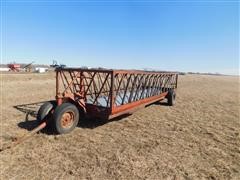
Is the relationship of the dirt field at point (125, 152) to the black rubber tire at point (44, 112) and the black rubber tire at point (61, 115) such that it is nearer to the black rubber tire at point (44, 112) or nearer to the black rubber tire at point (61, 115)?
the black rubber tire at point (61, 115)

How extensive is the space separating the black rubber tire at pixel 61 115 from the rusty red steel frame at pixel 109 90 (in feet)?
1.10

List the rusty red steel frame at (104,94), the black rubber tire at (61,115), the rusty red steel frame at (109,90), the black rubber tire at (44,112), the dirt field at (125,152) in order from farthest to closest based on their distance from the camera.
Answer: the rusty red steel frame at (109,90) < the rusty red steel frame at (104,94) < the black rubber tire at (44,112) < the black rubber tire at (61,115) < the dirt field at (125,152)

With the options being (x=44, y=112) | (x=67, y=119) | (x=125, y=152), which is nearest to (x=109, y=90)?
(x=67, y=119)

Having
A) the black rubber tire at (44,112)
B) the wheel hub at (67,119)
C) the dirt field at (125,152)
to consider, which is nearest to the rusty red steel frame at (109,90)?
the black rubber tire at (44,112)

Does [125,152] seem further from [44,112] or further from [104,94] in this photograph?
[104,94]

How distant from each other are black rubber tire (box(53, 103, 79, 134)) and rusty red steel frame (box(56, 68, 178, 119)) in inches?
13.2

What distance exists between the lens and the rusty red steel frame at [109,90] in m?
5.63

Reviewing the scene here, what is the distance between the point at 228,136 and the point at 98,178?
4.27 metres

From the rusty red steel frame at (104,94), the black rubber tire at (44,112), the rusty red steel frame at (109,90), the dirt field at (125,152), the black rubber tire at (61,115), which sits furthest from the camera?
the rusty red steel frame at (109,90)

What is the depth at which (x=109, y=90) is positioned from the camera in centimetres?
663

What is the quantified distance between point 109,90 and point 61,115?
2035 mm

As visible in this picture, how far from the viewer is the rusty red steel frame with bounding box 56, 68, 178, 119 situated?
18.5ft

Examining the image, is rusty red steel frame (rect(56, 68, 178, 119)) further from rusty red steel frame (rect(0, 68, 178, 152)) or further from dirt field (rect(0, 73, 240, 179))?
dirt field (rect(0, 73, 240, 179))

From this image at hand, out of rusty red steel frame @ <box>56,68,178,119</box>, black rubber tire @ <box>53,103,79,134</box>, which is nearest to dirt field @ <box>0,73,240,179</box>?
black rubber tire @ <box>53,103,79,134</box>
